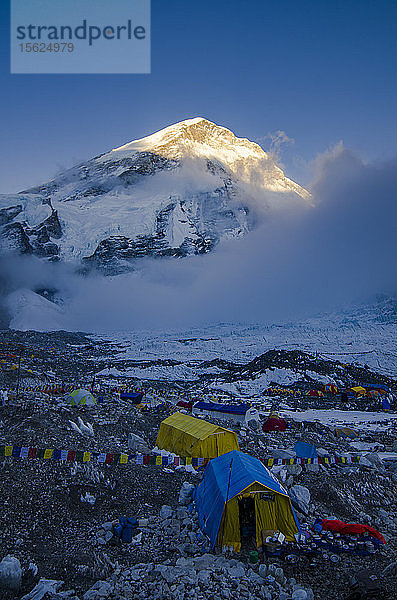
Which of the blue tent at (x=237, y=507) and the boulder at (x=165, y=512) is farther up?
the blue tent at (x=237, y=507)

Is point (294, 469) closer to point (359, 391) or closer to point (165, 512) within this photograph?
point (165, 512)

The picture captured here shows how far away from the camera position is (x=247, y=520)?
29.8ft

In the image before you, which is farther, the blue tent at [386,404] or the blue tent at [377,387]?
the blue tent at [377,387]

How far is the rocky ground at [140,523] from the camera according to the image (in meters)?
7.00

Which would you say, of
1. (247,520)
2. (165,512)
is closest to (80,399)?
(165,512)

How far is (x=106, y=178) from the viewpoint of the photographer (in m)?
199

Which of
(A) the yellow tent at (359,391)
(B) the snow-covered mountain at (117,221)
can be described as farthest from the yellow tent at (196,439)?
(B) the snow-covered mountain at (117,221)

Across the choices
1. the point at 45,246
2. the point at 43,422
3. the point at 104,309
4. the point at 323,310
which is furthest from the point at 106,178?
the point at 43,422

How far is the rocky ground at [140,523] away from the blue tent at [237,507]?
0.34m

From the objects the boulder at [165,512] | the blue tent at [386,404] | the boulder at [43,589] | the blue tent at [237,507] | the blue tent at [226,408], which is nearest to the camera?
the boulder at [43,589]

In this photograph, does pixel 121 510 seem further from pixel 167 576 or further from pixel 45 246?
pixel 45 246

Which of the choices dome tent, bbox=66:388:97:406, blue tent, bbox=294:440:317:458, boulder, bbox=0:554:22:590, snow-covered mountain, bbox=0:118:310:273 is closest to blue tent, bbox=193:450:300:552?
boulder, bbox=0:554:22:590

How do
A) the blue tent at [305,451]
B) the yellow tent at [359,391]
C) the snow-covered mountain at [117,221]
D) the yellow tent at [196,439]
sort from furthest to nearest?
the snow-covered mountain at [117,221], the yellow tent at [359,391], the blue tent at [305,451], the yellow tent at [196,439]

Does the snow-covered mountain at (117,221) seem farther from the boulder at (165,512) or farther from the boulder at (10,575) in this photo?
the boulder at (10,575)
